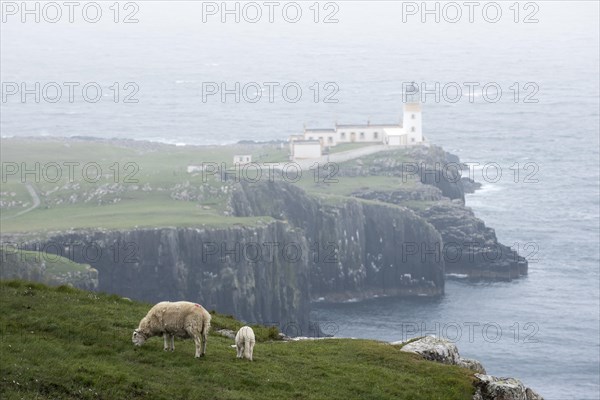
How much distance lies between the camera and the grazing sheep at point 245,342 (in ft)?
125

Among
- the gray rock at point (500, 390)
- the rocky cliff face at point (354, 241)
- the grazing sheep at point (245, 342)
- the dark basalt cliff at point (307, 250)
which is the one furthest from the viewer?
the rocky cliff face at point (354, 241)

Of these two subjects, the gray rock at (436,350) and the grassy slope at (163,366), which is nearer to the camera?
the grassy slope at (163,366)

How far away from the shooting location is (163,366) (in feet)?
121

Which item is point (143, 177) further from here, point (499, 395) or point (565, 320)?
point (499, 395)

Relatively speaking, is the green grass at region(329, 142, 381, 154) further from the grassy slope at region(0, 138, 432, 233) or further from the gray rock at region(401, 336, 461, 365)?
the gray rock at region(401, 336, 461, 365)

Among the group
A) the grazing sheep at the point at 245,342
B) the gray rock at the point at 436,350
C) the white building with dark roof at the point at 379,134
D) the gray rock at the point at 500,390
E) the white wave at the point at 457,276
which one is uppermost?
the white building with dark roof at the point at 379,134

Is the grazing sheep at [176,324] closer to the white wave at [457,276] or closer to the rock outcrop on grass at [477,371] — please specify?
the rock outcrop on grass at [477,371]

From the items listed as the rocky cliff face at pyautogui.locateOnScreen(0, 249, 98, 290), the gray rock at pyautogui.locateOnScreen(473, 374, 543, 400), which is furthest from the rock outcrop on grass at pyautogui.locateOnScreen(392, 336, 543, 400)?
the rocky cliff face at pyautogui.locateOnScreen(0, 249, 98, 290)

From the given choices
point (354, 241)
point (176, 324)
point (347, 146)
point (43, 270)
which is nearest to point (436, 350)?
point (176, 324)

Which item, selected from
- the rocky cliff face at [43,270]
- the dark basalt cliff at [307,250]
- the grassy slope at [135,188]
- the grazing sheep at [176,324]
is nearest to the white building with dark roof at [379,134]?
the grassy slope at [135,188]

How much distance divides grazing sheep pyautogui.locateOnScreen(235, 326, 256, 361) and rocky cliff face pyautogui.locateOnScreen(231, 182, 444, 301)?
10530 cm

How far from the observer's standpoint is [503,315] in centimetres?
13388

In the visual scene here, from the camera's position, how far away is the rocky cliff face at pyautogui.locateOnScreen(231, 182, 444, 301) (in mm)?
147000

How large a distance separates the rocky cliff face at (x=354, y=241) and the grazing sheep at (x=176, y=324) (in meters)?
106
